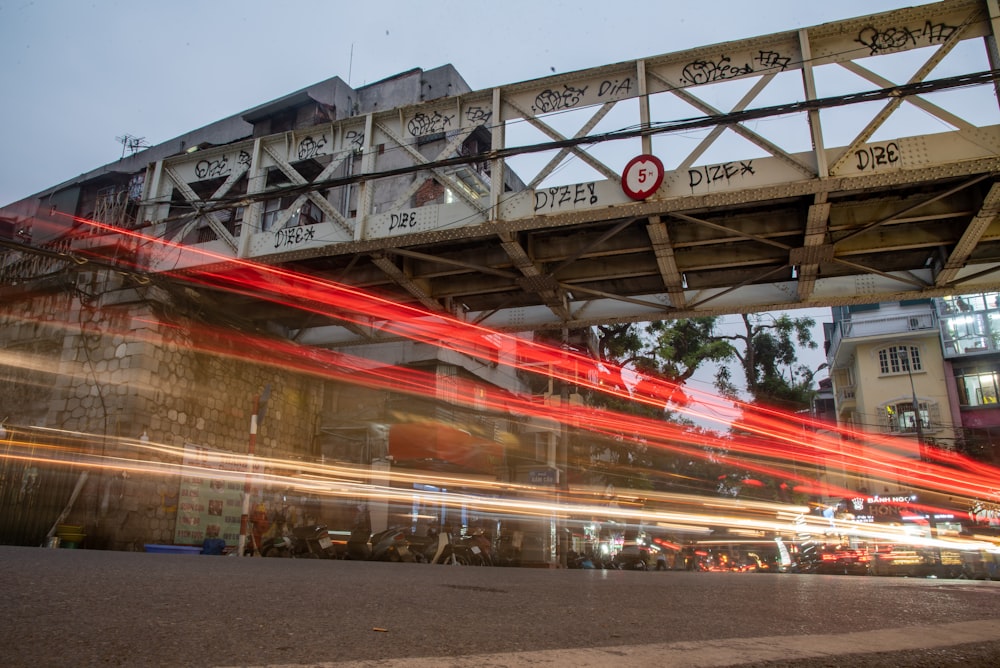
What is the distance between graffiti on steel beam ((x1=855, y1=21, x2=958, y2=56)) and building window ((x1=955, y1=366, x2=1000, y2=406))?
36814 millimetres

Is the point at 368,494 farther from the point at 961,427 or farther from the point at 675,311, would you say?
the point at 961,427

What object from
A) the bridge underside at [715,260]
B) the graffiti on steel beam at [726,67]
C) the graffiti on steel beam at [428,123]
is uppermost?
the graffiti on steel beam at [428,123]

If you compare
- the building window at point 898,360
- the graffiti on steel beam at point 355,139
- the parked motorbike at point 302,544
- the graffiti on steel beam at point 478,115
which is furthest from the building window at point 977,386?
the graffiti on steel beam at point 355,139

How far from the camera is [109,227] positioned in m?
13.9

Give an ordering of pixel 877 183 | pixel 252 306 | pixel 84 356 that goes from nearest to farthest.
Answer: pixel 877 183, pixel 84 356, pixel 252 306

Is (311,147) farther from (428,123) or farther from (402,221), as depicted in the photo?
(402,221)

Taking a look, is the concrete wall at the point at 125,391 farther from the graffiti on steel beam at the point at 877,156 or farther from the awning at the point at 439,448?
the graffiti on steel beam at the point at 877,156

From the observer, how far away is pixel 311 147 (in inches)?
506

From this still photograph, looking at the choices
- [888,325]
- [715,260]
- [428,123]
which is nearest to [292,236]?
[428,123]

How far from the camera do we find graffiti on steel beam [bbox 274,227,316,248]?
12047 mm

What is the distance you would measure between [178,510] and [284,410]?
4.17m

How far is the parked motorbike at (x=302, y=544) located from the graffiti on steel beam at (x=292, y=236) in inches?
229

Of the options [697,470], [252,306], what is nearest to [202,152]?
[252,306]

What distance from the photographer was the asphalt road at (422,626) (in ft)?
6.91
